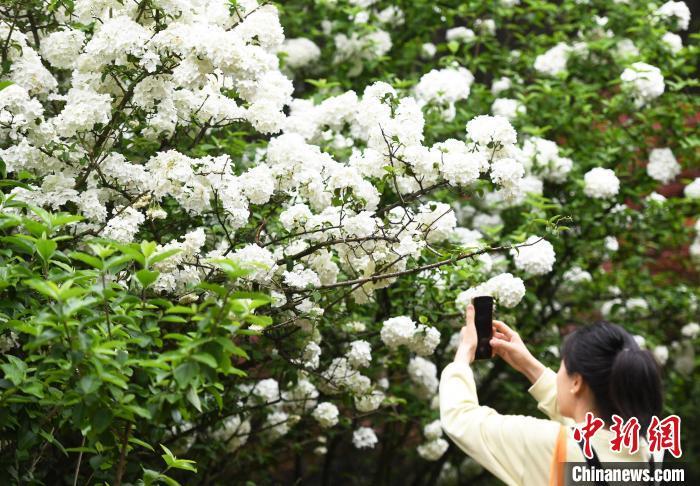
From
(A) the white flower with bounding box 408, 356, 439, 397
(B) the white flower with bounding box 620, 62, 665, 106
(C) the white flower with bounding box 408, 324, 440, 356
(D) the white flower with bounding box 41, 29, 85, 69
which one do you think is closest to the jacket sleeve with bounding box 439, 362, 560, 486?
(C) the white flower with bounding box 408, 324, 440, 356

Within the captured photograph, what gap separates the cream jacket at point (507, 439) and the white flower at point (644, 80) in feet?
11.1

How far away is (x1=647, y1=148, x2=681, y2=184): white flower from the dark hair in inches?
142

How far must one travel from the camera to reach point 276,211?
418 centimetres

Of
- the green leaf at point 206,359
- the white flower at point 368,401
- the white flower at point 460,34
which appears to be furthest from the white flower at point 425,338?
the white flower at point 460,34

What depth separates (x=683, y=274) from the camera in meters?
7.75

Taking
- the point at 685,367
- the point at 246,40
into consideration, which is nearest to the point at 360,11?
the point at 246,40

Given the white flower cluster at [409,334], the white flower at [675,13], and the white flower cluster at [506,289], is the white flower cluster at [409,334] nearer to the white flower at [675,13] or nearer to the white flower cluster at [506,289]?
the white flower cluster at [506,289]

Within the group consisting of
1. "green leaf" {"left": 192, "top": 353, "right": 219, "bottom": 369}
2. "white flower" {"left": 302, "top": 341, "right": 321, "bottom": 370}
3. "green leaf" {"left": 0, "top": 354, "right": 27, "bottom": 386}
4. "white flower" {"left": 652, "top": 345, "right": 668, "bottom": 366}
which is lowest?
"white flower" {"left": 652, "top": 345, "right": 668, "bottom": 366}

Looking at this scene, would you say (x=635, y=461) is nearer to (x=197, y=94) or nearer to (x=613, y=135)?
(x=197, y=94)

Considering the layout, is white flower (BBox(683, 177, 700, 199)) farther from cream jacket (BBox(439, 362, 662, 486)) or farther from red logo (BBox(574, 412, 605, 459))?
red logo (BBox(574, 412, 605, 459))

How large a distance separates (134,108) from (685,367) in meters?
5.19

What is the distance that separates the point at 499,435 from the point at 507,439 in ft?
0.08

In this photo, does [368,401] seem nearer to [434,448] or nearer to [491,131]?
[434,448]

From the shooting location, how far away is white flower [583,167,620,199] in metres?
5.20
